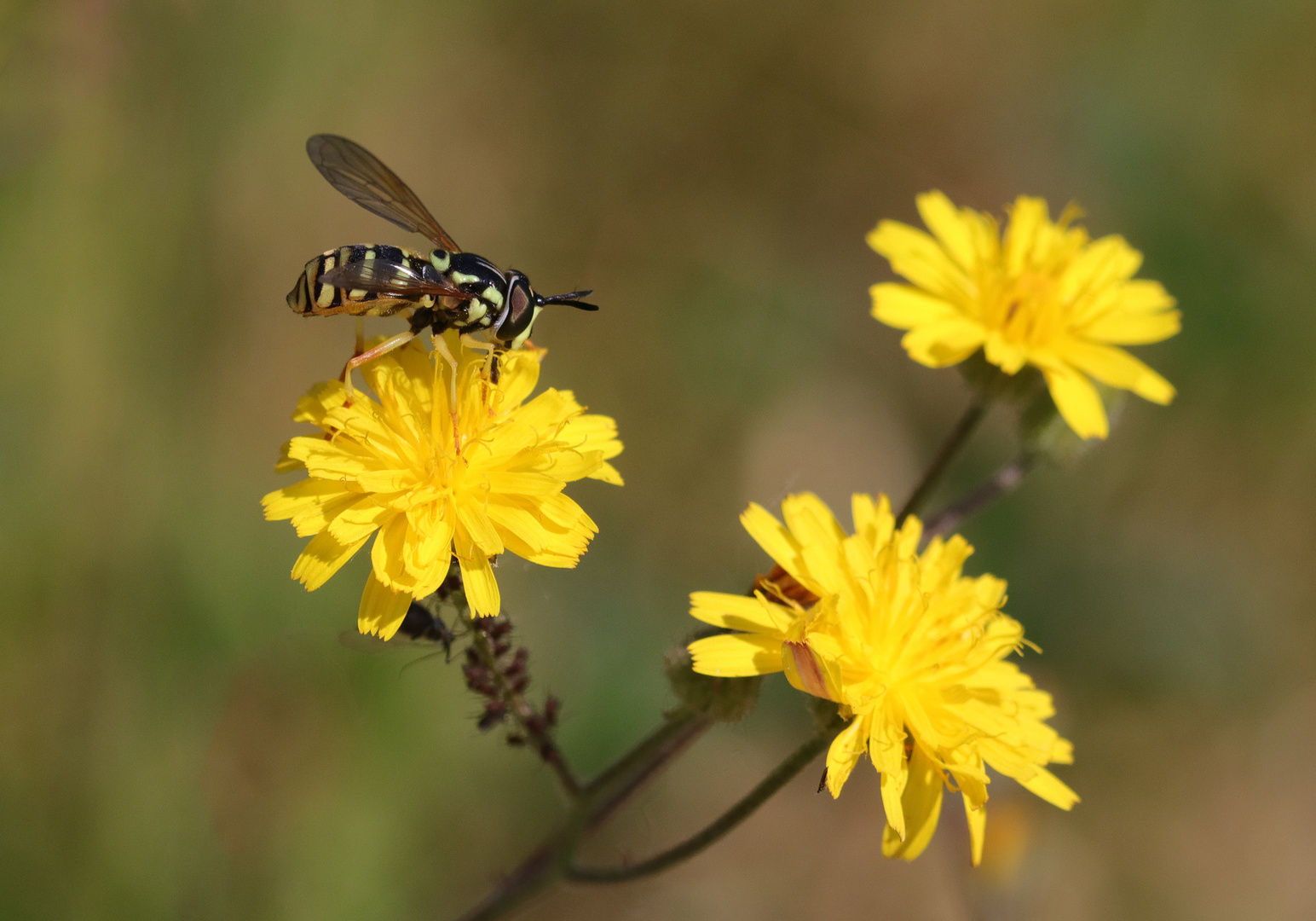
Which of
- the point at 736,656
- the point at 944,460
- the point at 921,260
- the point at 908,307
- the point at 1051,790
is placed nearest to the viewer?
the point at 736,656

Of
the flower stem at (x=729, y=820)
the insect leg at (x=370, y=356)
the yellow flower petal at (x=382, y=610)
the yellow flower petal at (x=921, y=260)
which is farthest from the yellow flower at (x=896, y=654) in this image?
the yellow flower petal at (x=921, y=260)

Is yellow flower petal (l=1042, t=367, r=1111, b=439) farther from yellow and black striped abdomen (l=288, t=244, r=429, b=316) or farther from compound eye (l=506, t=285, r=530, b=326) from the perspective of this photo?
yellow and black striped abdomen (l=288, t=244, r=429, b=316)

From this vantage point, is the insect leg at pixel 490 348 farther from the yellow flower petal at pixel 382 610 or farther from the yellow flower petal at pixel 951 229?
the yellow flower petal at pixel 951 229

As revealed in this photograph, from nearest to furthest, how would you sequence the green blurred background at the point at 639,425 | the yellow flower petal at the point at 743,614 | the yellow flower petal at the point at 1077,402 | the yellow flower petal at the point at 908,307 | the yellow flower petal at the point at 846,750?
the yellow flower petal at the point at 846,750 < the yellow flower petal at the point at 743,614 < the yellow flower petal at the point at 1077,402 < the yellow flower petal at the point at 908,307 < the green blurred background at the point at 639,425

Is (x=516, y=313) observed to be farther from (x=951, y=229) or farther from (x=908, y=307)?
(x=951, y=229)

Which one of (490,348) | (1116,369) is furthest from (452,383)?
(1116,369)

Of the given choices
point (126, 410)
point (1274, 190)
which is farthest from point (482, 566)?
point (1274, 190)

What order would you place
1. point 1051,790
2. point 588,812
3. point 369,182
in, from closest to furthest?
point 1051,790 → point 588,812 → point 369,182

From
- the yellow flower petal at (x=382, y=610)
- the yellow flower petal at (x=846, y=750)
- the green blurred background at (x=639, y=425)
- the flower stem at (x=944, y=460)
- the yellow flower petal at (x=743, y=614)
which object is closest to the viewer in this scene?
the yellow flower petal at (x=846, y=750)
